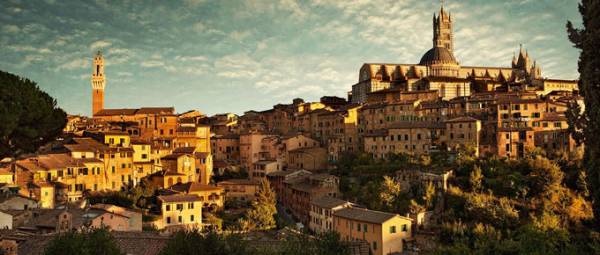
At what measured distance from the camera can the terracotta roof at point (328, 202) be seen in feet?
138

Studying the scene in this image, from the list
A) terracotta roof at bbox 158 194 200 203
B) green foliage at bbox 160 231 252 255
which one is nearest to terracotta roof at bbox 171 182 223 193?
terracotta roof at bbox 158 194 200 203

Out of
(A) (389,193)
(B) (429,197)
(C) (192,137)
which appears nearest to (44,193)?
(C) (192,137)

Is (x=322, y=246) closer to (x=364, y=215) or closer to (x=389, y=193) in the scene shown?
(x=364, y=215)

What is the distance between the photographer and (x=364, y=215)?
37.8m

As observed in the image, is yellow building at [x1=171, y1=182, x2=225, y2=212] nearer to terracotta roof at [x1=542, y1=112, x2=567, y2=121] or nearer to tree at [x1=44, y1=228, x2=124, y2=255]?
tree at [x1=44, y1=228, x2=124, y2=255]

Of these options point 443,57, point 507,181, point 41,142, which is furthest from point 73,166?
point 443,57

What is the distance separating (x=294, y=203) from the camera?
5181 centimetres

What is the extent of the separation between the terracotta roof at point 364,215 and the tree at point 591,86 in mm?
20378

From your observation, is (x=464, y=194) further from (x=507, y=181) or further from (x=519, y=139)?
(x=519, y=139)

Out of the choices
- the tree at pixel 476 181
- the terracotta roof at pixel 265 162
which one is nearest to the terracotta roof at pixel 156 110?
the terracotta roof at pixel 265 162

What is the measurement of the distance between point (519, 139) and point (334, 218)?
2104 centimetres

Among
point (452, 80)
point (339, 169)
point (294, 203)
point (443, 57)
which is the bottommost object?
point (294, 203)

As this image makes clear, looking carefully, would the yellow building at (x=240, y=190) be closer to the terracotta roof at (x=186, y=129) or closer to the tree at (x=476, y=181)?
the terracotta roof at (x=186, y=129)

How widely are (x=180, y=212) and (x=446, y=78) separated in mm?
46305
